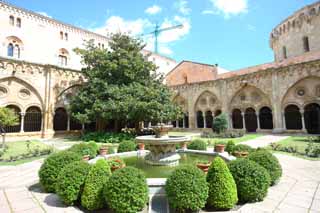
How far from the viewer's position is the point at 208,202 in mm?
3717

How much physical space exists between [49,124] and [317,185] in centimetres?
1951

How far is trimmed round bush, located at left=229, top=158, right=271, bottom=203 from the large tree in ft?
35.8

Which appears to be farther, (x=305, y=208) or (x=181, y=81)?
(x=181, y=81)

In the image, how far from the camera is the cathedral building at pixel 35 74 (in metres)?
17.0

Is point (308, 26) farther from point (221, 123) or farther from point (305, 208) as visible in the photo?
point (305, 208)

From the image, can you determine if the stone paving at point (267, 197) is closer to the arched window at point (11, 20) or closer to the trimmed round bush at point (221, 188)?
the trimmed round bush at point (221, 188)

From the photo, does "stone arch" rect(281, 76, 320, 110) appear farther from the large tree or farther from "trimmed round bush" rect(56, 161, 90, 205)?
"trimmed round bush" rect(56, 161, 90, 205)

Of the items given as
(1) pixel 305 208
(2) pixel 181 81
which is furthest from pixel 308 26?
(1) pixel 305 208

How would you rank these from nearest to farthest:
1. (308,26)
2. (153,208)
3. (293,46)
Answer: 1. (153,208)
2. (308,26)
3. (293,46)

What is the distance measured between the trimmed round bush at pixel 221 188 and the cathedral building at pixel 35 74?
54.6 ft

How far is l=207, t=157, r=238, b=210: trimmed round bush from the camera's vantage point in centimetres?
355

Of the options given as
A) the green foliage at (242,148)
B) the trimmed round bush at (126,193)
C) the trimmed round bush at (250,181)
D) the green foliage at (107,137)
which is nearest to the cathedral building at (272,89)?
the green foliage at (107,137)

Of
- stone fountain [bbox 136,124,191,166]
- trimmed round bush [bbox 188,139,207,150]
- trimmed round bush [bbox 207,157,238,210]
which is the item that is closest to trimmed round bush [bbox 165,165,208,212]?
trimmed round bush [bbox 207,157,238,210]

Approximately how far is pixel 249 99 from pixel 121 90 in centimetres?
1330
